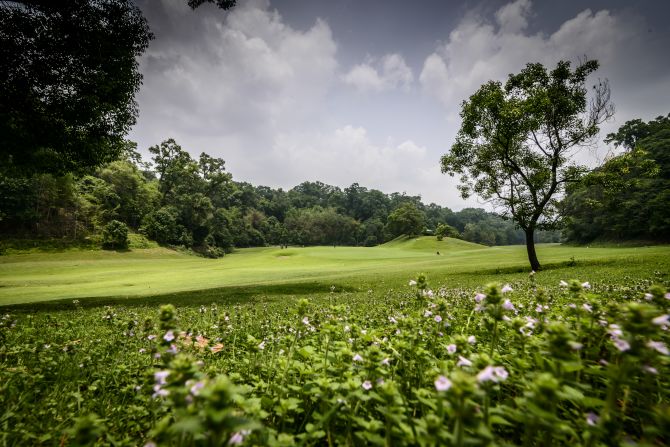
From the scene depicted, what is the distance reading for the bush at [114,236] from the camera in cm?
5690

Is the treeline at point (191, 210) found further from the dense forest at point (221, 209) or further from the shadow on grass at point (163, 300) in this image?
the shadow on grass at point (163, 300)

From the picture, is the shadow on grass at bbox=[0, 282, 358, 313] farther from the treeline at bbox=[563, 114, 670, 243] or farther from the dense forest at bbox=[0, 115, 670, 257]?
the treeline at bbox=[563, 114, 670, 243]

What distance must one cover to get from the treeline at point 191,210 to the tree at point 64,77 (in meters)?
3.45

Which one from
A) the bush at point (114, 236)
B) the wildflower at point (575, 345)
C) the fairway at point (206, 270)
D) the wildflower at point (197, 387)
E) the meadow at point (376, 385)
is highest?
the bush at point (114, 236)

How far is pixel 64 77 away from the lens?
12.6 m

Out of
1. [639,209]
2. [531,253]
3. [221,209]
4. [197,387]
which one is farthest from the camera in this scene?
[221,209]

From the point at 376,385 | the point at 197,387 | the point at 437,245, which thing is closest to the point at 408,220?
the point at 437,245

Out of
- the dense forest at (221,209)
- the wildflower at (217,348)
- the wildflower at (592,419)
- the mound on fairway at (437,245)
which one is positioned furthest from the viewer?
the mound on fairway at (437,245)

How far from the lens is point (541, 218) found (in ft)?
71.4

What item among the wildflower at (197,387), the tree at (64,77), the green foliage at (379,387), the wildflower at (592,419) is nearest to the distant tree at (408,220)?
the tree at (64,77)

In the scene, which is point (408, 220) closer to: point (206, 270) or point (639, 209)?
point (639, 209)

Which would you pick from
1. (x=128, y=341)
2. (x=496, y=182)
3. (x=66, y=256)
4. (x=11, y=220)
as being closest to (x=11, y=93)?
(x=128, y=341)

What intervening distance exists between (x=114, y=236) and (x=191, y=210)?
77.3 ft

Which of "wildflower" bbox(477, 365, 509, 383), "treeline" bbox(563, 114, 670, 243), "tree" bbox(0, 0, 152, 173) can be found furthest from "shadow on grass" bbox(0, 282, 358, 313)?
"treeline" bbox(563, 114, 670, 243)
